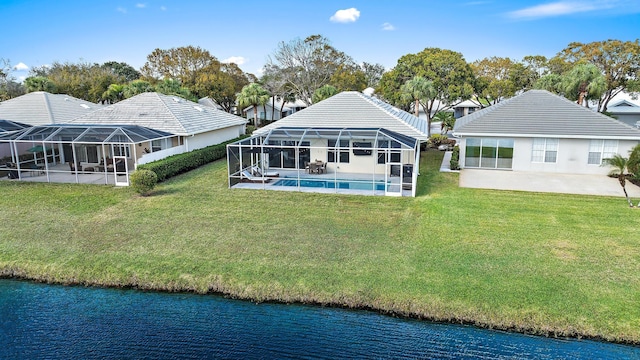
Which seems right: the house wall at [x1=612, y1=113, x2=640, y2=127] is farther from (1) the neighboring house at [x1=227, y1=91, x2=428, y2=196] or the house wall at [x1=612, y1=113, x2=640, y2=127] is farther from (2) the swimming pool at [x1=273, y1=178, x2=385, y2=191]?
(2) the swimming pool at [x1=273, y1=178, x2=385, y2=191]

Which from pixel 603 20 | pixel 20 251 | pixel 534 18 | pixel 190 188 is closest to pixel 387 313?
pixel 20 251

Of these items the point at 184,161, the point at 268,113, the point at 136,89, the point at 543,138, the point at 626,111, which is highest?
the point at 136,89

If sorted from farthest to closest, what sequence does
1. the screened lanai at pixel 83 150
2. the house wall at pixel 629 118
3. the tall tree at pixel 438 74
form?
the house wall at pixel 629 118 < the tall tree at pixel 438 74 < the screened lanai at pixel 83 150

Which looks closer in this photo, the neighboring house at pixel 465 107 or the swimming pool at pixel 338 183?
the swimming pool at pixel 338 183

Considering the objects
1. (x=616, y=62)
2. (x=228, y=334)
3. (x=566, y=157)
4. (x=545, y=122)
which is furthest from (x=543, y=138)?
(x=616, y=62)

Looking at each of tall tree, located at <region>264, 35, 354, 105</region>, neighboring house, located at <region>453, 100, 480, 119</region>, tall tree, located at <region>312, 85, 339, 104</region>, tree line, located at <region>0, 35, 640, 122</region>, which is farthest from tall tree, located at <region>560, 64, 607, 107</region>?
tall tree, located at <region>264, 35, 354, 105</region>

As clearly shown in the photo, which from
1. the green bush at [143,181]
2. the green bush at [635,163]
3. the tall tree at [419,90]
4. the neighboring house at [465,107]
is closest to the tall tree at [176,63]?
the tall tree at [419,90]

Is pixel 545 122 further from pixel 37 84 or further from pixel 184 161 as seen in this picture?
pixel 37 84

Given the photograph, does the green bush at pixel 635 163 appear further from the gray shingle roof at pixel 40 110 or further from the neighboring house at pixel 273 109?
the neighboring house at pixel 273 109
